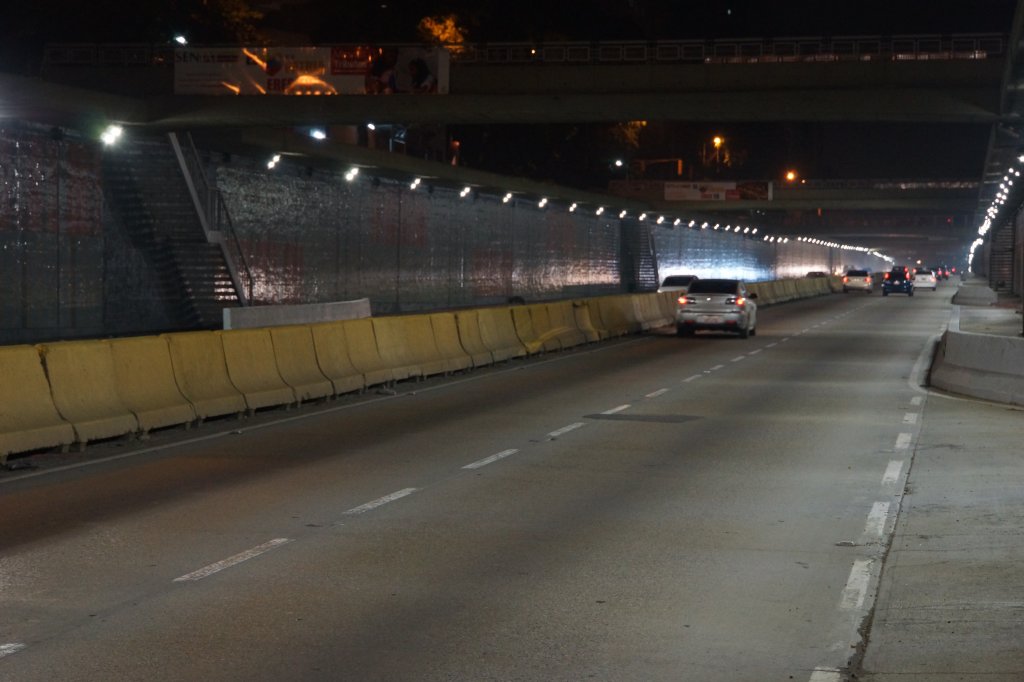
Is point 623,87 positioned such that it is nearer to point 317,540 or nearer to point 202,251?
point 202,251

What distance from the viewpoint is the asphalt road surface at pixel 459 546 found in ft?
22.1

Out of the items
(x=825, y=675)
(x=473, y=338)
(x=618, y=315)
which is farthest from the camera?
(x=618, y=315)

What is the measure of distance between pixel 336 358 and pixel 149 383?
5.09 meters

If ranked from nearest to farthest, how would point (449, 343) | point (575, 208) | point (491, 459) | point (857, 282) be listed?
point (491, 459) → point (449, 343) → point (575, 208) → point (857, 282)

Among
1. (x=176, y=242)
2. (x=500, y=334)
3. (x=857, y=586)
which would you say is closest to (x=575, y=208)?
(x=176, y=242)

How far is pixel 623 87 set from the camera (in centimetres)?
3569

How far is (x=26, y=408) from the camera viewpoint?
44.7 ft

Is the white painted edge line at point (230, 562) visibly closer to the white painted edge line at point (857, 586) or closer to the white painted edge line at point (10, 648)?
the white painted edge line at point (10, 648)

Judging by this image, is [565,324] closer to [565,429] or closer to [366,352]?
[366,352]

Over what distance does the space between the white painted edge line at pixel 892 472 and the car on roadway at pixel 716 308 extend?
911 inches

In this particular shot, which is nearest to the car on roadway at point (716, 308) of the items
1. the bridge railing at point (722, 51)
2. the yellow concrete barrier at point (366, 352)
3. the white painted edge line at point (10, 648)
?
the bridge railing at point (722, 51)

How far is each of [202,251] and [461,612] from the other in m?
31.7

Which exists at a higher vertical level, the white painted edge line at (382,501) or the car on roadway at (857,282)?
the car on roadway at (857,282)

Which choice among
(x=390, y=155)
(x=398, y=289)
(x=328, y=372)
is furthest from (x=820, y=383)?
(x=398, y=289)
